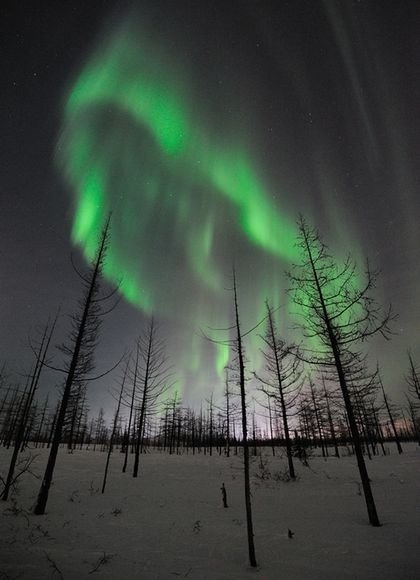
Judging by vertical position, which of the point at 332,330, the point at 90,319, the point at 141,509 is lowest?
the point at 141,509

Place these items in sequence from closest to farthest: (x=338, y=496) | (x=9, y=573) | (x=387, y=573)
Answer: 1. (x=9, y=573)
2. (x=387, y=573)
3. (x=338, y=496)

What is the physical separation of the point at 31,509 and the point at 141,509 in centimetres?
465

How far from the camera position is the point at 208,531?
9.62 metres

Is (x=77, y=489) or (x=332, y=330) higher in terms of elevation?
(x=332, y=330)

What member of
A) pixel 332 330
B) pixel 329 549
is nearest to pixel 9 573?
pixel 329 549

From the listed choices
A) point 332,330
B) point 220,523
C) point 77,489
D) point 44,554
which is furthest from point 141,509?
point 332,330

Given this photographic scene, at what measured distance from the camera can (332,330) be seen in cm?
1084

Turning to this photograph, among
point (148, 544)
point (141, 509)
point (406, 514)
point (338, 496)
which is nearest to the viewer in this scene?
point (148, 544)

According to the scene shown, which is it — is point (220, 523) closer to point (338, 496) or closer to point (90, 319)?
point (338, 496)

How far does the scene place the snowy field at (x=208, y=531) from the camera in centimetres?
631

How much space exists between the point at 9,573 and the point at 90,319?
9368 millimetres

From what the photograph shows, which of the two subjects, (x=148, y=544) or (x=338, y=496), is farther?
(x=338, y=496)

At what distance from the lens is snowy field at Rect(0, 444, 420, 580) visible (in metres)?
6.31

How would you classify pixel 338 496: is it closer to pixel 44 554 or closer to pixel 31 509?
pixel 44 554
